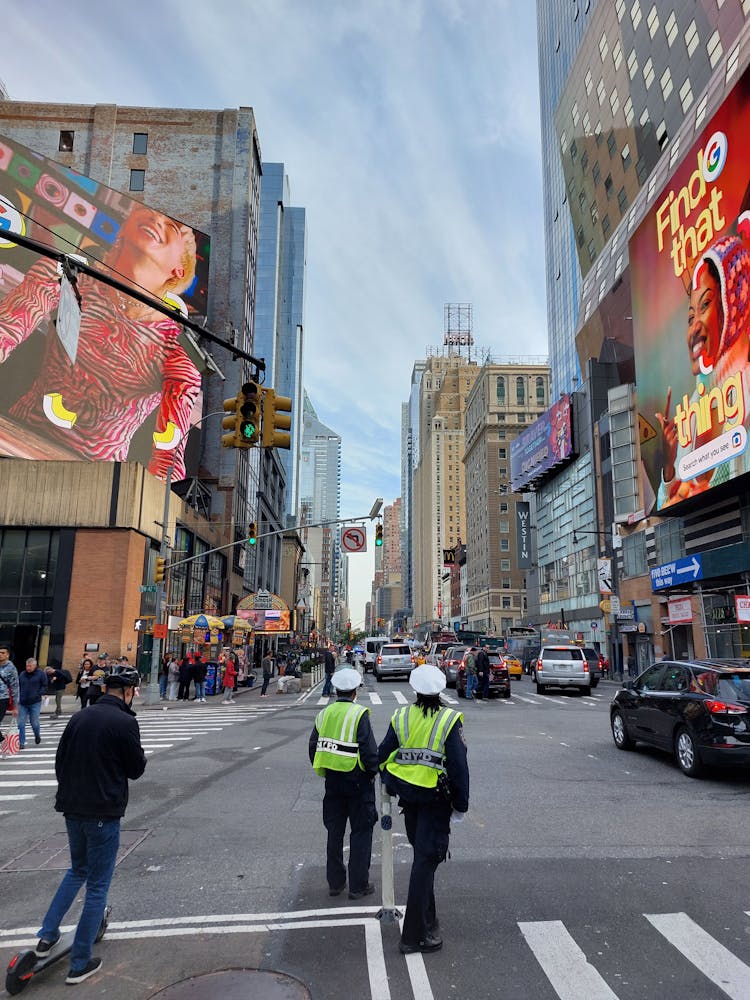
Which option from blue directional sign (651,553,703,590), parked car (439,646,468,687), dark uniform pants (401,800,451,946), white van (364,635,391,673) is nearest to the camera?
dark uniform pants (401,800,451,946)

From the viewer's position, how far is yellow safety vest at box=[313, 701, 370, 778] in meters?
5.43

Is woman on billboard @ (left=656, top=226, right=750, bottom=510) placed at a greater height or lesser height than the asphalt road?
greater

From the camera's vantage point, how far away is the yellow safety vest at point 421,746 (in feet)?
15.5

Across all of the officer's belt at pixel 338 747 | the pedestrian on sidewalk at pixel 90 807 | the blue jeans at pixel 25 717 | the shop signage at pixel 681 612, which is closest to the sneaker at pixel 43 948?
the pedestrian on sidewalk at pixel 90 807

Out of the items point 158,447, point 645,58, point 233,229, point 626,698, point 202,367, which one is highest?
point 645,58

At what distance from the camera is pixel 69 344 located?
7.61 m

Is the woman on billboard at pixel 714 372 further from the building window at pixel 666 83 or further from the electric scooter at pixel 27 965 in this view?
the electric scooter at pixel 27 965

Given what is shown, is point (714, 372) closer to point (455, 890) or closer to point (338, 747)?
point (455, 890)

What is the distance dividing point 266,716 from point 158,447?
29.2m

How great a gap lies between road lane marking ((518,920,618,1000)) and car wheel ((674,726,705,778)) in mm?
6082

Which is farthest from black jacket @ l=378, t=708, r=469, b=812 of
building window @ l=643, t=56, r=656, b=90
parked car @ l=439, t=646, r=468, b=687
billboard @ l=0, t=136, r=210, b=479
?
building window @ l=643, t=56, r=656, b=90

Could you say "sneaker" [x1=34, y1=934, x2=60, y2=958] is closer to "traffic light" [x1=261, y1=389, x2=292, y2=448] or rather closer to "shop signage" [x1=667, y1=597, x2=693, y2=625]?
"traffic light" [x1=261, y1=389, x2=292, y2=448]

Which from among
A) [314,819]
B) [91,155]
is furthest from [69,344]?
[91,155]

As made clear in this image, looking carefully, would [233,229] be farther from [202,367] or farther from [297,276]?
[297,276]
